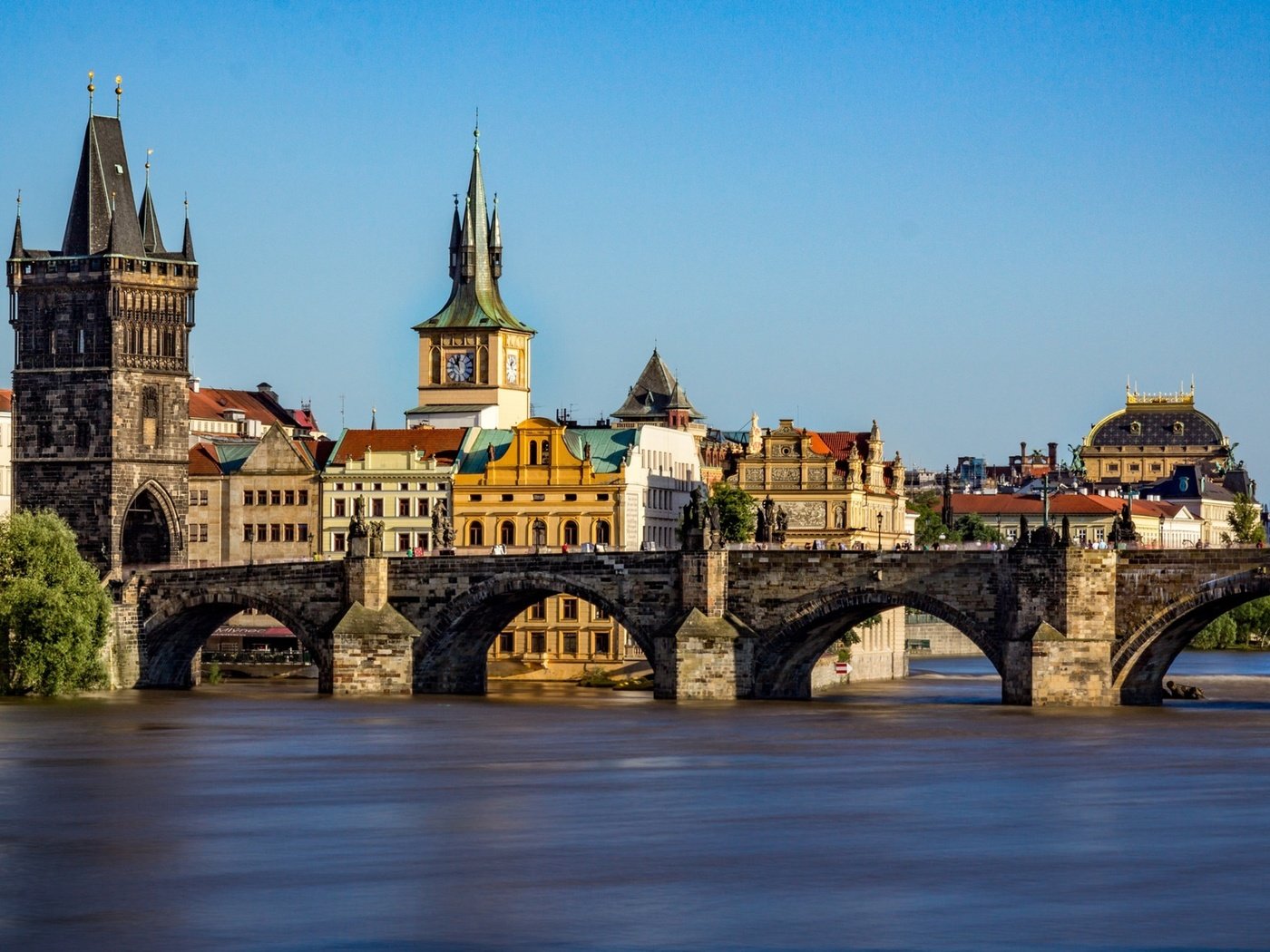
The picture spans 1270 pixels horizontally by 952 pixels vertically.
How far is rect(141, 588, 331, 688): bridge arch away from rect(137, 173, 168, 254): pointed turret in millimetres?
15076

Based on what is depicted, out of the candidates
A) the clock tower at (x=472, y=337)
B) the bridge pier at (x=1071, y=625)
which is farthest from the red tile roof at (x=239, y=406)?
the bridge pier at (x=1071, y=625)

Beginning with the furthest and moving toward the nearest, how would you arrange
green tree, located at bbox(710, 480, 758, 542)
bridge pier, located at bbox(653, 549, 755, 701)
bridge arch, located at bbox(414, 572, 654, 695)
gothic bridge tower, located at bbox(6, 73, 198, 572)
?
green tree, located at bbox(710, 480, 758, 542) < gothic bridge tower, located at bbox(6, 73, 198, 572) < bridge arch, located at bbox(414, 572, 654, 695) < bridge pier, located at bbox(653, 549, 755, 701)

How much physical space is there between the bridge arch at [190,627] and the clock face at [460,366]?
36.4m

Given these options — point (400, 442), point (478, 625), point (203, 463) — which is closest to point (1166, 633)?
point (478, 625)

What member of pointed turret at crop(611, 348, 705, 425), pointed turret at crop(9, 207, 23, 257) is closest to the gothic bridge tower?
pointed turret at crop(9, 207, 23, 257)

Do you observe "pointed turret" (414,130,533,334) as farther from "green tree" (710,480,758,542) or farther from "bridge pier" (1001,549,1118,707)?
"bridge pier" (1001,549,1118,707)

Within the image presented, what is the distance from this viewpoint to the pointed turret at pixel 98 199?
108 metres

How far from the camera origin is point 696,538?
91.1 metres

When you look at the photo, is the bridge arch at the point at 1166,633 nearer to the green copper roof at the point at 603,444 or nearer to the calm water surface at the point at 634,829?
the calm water surface at the point at 634,829

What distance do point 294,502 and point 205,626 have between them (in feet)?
72.1

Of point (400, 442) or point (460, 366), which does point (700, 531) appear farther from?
point (460, 366)

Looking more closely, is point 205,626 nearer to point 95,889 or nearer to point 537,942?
point 95,889

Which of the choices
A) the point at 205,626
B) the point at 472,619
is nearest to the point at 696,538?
the point at 472,619

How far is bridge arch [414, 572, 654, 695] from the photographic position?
93.2 m
